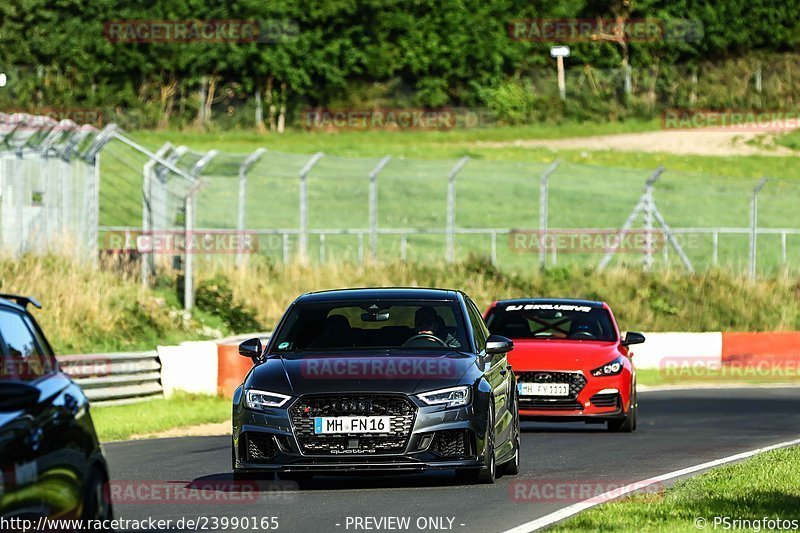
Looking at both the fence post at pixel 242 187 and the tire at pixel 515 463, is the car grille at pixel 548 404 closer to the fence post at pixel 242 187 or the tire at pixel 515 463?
the tire at pixel 515 463

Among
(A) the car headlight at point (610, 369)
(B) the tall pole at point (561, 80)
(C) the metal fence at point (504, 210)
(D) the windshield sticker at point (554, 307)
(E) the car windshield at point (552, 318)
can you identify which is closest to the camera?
(A) the car headlight at point (610, 369)

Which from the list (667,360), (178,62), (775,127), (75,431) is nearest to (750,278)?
(667,360)

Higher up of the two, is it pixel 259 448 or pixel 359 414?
pixel 359 414

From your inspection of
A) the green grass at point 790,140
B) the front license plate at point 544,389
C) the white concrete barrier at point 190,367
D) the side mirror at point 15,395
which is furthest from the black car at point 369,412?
the green grass at point 790,140

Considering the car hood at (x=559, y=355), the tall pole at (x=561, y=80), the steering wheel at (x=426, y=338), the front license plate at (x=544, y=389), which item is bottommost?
the front license plate at (x=544, y=389)

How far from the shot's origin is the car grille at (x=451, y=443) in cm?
1269

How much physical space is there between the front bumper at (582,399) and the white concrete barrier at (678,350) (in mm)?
12632

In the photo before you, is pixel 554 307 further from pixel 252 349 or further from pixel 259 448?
pixel 259 448

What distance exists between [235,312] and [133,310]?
3624 mm

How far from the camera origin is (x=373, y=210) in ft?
118

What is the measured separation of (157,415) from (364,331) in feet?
29.3

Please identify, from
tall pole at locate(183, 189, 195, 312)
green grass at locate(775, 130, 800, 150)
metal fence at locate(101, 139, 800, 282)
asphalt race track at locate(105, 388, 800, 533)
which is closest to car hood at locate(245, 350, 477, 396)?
asphalt race track at locate(105, 388, 800, 533)

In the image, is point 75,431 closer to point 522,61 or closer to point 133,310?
point 133,310

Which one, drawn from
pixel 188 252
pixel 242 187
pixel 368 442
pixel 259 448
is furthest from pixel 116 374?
pixel 242 187
